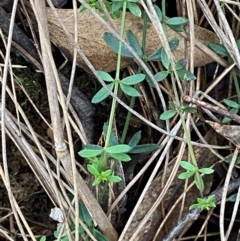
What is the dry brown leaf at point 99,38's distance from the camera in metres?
1.37

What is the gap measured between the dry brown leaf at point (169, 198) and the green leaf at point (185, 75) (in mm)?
269

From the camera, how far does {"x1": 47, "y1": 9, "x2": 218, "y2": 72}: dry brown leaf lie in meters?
1.37

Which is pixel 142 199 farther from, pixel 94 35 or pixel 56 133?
pixel 94 35

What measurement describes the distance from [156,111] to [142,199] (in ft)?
0.94

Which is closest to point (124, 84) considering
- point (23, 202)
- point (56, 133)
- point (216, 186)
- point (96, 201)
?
point (56, 133)

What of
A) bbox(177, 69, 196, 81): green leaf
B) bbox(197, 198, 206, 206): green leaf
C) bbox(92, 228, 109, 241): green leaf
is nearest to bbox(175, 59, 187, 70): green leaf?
bbox(177, 69, 196, 81): green leaf

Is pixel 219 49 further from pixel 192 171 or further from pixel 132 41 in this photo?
pixel 192 171

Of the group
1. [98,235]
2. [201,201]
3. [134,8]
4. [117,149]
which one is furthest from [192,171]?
[134,8]

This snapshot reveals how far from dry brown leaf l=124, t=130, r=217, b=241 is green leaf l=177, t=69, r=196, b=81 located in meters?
0.27

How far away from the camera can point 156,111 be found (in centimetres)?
146

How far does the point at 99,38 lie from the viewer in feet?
4.52

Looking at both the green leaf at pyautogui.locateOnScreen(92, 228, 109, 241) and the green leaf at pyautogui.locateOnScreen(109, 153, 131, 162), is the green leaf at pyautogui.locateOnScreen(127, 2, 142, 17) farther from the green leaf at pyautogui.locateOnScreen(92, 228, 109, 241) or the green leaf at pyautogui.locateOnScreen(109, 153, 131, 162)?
the green leaf at pyautogui.locateOnScreen(92, 228, 109, 241)

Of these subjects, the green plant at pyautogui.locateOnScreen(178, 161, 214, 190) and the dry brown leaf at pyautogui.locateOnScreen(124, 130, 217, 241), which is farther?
the dry brown leaf at pyautogui.locateOnScreen(124, 130, 217, 241)

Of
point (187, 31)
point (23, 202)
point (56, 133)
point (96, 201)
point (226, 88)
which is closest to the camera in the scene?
point (56, 133)
